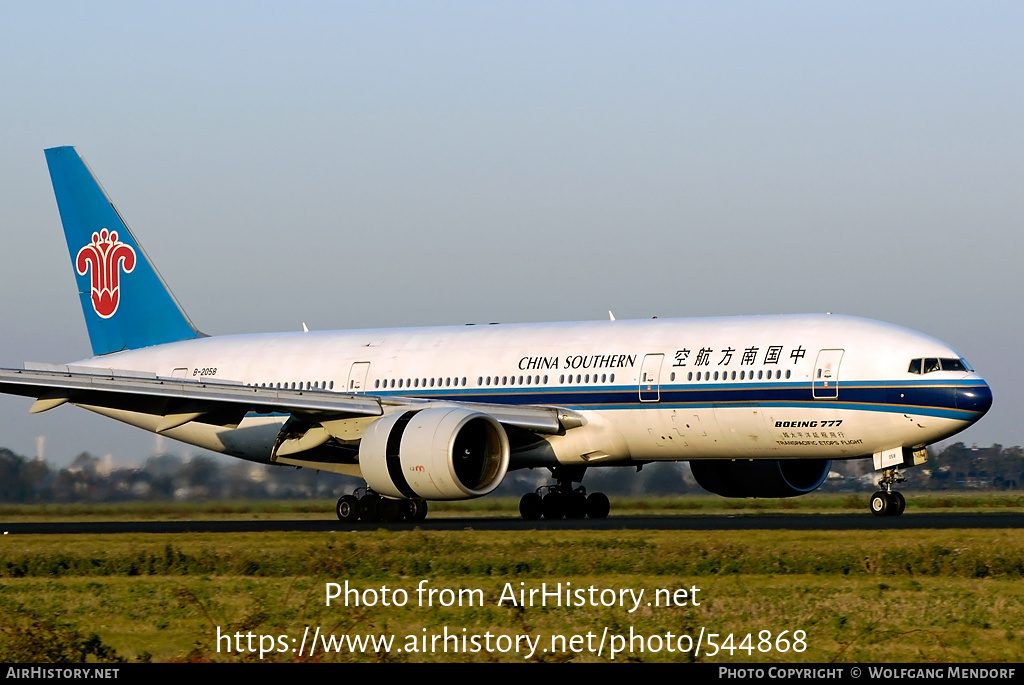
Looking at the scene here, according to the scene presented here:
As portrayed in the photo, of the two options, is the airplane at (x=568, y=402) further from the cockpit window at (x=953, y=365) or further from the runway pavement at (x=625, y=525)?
the runway pavement at (x=625, y=525)

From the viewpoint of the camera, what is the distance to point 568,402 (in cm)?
2936

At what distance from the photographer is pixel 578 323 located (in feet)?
103

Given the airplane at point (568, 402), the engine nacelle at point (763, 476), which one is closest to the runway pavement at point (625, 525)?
the airplane at point (568, 402)

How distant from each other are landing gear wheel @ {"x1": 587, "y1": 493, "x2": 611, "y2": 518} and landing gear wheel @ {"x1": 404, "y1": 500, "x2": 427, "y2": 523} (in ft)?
12.6

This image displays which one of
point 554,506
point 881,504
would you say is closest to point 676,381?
point 881,504

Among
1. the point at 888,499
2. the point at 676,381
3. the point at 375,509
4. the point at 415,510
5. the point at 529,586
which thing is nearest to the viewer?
the point at 529,586

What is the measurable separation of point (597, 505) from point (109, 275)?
14.0m

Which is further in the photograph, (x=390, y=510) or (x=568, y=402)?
(x=568, y=402)

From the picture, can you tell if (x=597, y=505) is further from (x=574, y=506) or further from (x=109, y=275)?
(x=109, y=275)

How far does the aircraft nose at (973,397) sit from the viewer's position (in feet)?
85.4

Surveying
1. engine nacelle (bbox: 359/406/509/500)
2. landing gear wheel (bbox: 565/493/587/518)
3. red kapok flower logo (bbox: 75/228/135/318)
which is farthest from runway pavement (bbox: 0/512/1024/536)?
red kapok flower logo (bbox: 75/228/135/318)

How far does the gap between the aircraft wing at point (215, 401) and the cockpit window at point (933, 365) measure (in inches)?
257

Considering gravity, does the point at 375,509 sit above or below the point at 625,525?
above
